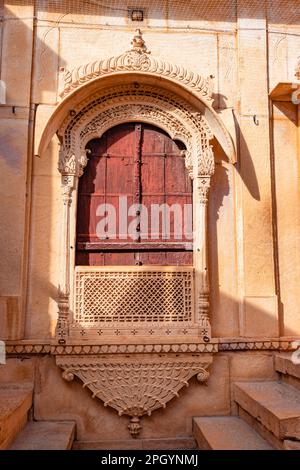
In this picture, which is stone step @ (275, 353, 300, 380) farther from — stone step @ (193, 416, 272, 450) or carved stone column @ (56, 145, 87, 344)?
carved stone column @ (56, 145, 87, 344)

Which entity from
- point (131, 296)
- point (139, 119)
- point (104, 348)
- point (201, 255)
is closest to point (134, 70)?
point (139, 119)

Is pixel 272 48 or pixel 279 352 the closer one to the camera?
pixel 279 352

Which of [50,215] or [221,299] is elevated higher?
[50,215]

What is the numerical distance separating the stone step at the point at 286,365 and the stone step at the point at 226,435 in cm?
67

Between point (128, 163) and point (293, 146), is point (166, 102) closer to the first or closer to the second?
point (128, 163)

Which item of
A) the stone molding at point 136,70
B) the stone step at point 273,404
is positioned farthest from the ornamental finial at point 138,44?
the stone step at point 273,404

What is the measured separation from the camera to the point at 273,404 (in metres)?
3.98

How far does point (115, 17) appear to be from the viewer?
5270 millimetres

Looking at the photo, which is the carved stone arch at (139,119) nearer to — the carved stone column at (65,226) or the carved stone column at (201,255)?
the carved stone column at (65,226)

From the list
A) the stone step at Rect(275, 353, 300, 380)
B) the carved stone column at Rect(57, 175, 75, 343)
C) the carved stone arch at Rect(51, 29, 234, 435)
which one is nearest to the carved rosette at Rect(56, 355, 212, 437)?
the carved stone arch at Rect(51, 29, 234, 435)

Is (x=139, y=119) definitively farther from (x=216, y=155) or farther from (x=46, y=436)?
(x=46, y=436)

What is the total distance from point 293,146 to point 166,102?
1.60 meters

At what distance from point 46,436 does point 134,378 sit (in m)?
1.01
